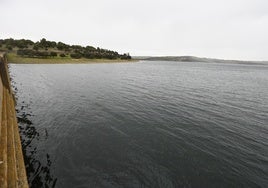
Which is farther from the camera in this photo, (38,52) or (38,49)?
(38,49)

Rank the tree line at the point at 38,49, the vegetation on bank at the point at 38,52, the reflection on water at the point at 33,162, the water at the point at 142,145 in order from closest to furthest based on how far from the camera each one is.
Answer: the reflection on water at the point at 33,162, the water at the point at 142,145, the vegetation on bank at the point at 38,52, the tree line at the point at 38,49

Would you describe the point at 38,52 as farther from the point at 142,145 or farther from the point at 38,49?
the point at 142,145

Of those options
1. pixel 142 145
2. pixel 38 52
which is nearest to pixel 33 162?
pixel 142 145

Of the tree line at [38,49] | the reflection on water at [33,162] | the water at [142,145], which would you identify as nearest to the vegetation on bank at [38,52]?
the tree line at [38,49]

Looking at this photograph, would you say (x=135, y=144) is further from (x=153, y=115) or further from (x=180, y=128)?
(x=153, y=115)

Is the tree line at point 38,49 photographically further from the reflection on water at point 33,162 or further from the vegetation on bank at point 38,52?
the reflection on water at point 33,162

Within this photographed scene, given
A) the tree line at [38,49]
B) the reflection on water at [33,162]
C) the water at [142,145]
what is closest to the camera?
the reflection on water at [33,162]

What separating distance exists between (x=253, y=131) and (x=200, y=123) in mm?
5803

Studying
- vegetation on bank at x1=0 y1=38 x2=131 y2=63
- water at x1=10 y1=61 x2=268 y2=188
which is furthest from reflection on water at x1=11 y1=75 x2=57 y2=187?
vegetation on bank at x1=0 y1=38 x2=131 y2=63

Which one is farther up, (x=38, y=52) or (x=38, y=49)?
(x=38, y=49)

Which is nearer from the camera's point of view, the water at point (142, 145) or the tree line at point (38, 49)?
the water at point (142, 145)

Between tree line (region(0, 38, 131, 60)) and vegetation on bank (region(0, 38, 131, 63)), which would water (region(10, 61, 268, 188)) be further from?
tree line (region(0, 38, 131, 60))

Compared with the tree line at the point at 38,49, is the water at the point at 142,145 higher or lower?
lower


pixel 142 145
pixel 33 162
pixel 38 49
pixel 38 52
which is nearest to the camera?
pixel 33 162
